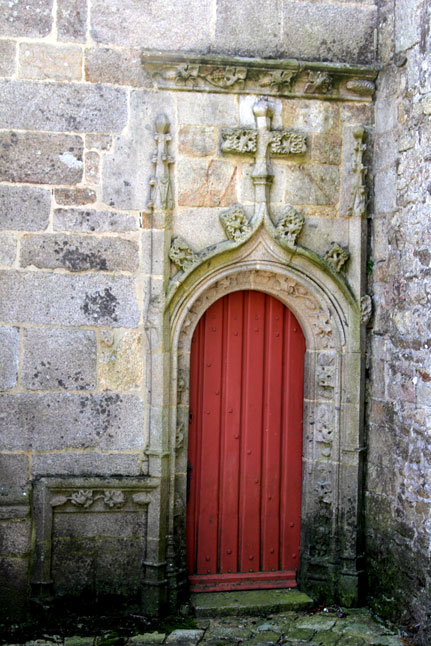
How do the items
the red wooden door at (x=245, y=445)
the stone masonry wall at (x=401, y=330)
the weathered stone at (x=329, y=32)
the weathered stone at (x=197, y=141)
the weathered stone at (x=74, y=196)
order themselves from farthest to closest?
the red wooden door at (x=245, y=445), the weathered stone at (x=329, y=32), the weathered stone at (x=197, y=141), the weathered stone at (x=74, y=196), the stone masonry wall at (x=401, y=330)

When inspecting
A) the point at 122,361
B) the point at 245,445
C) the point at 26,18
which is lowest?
the point at 245,445

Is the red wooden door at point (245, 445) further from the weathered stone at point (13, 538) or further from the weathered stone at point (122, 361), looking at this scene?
the weathered stone at point (13, 538)

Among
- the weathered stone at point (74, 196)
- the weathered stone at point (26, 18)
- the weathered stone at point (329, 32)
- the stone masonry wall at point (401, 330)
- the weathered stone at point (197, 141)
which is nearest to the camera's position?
the stone masonry wall at point (401, 330)

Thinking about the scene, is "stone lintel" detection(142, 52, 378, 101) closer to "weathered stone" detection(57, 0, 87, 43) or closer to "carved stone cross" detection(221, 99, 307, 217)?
"carved stone cross" detection(221, 99, 307, 217)

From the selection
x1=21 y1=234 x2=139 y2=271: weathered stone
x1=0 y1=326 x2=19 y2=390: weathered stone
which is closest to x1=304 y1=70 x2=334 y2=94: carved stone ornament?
x1=21 y1=234 x2=139 y2=271: weathered stone

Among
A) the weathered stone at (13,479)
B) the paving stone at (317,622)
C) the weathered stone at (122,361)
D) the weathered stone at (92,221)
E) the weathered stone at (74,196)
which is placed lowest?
the paving stone at (317,622)

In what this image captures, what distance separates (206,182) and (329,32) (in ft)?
4.44

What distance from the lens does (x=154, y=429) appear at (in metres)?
5.08

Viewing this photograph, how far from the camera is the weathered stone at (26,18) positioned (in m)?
4.87

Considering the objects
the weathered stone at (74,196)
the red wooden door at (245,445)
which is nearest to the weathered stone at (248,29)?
the weathered stone at (74,196)

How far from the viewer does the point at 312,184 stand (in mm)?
5270

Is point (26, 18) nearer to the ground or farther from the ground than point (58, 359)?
farther from the ground

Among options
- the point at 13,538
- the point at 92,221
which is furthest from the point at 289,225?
the point at 13,538

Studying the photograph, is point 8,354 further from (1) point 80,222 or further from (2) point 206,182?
(2) point 206,182
